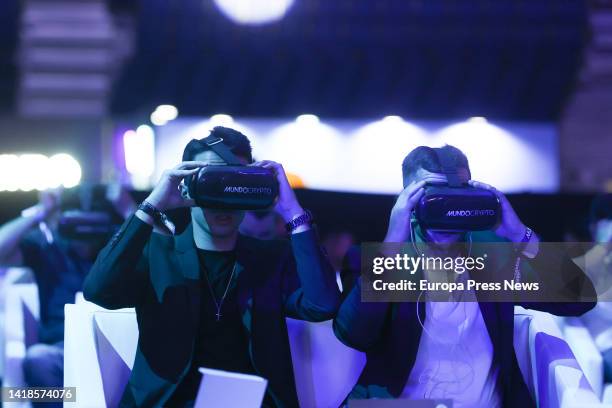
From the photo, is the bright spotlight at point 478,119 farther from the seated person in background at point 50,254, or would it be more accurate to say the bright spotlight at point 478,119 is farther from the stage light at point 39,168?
the seated person in background at point 50,254

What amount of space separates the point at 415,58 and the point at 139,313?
6303 millimetres

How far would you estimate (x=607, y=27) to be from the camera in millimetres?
8016

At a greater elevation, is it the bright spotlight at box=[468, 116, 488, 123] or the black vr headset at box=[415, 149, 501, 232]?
the bright spotlight at box=[468, 116, 488, 123]

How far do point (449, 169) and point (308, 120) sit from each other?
19.7 feet

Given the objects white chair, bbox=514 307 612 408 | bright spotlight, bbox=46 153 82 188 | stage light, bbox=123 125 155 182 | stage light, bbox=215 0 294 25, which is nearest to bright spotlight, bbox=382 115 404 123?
stage light, bbox=215 0 294 25

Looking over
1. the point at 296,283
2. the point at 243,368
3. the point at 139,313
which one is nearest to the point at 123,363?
the point at 139,313

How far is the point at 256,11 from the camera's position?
25.8 feet

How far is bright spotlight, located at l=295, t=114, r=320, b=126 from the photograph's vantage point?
7.84 metres

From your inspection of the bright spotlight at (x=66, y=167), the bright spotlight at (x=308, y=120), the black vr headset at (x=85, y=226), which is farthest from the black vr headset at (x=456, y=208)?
the bright spotlight at (x=308, y=120)

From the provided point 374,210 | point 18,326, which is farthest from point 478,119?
point 18,326

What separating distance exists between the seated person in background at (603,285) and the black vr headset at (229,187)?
1048 mm

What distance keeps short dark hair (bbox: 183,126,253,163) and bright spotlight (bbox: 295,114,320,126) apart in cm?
581

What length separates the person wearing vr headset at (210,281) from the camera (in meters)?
1.88

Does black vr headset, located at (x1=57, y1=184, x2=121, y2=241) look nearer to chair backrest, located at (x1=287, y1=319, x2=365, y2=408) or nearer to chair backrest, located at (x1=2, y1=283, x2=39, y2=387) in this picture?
chair backrest, located at (x1=2, y1=283, x2=39, y2=387)
